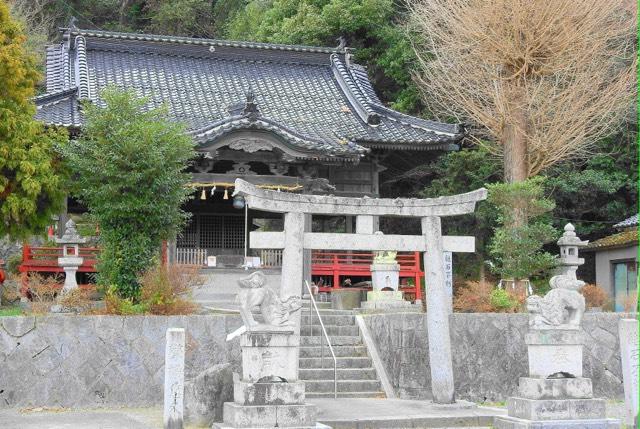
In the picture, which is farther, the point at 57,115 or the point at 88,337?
the point at 57,115

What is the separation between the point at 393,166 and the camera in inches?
1035

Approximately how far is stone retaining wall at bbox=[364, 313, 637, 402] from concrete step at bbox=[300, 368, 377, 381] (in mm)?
393

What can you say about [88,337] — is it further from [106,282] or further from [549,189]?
[549,189]

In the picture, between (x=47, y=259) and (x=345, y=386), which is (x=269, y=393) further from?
(x=47, y=259)

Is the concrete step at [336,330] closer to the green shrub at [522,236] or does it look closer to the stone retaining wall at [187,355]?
the stone retaining wall at [187,355]

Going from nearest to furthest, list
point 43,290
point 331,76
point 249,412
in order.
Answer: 1. point 249,412
2. point 43,290
3. point 331,76

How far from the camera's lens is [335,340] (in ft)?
54.8

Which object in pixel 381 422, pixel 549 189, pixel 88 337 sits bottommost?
pixel 381 422

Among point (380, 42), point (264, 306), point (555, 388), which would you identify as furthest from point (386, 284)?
point (380, 42)

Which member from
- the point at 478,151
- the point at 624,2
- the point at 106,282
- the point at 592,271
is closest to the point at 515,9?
the point at 624,2

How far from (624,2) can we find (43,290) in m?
18.3

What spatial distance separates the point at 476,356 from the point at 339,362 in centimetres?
260

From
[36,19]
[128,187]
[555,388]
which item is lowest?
[555,388]

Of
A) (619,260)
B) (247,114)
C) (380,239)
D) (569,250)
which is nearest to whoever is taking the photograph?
(380,239)
